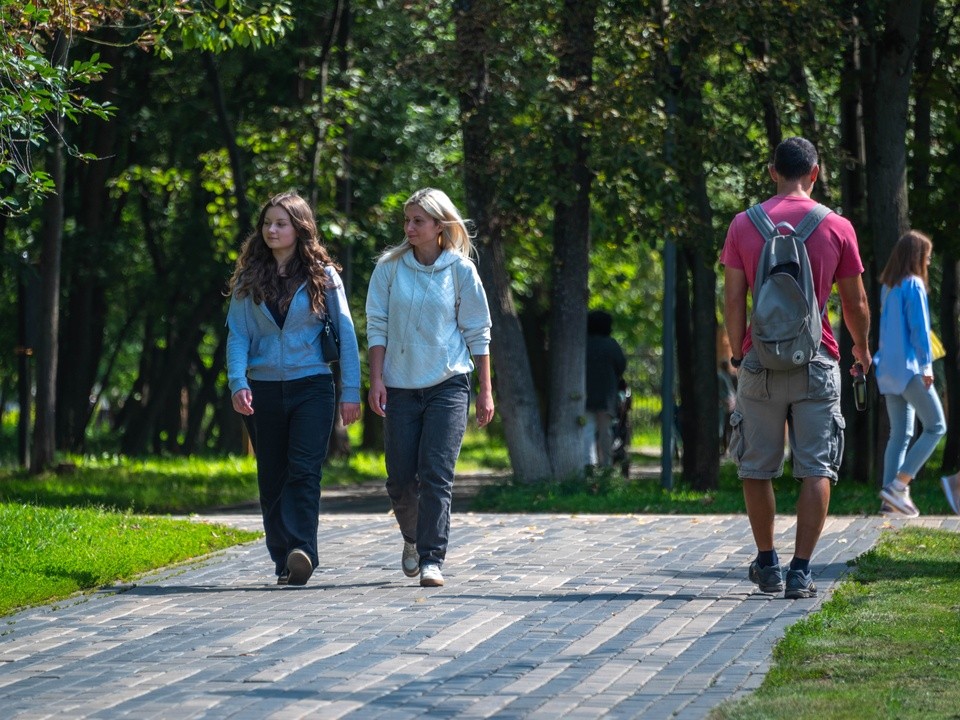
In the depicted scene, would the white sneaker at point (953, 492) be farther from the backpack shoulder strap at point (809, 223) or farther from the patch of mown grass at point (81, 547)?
Result: the patch of mown grass at point (81, 547)

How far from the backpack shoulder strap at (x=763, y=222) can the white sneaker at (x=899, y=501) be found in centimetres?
474

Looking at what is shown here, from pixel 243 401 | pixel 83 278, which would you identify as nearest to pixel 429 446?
pixel 243 401

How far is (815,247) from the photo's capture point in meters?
7.30

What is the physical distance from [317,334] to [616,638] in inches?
100

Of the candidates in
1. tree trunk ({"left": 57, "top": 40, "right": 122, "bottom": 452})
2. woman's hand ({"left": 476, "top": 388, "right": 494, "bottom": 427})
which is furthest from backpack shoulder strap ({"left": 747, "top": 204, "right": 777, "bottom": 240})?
tree trunk ({"left": 57, "top": 40, "right": 122, "bottom": 452})

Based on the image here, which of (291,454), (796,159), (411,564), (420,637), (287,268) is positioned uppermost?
(796,159)

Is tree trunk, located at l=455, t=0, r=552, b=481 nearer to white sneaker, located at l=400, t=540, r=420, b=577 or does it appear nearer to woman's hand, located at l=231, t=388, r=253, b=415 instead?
white sneaker, located at l=400, t=540, r=420, b=577

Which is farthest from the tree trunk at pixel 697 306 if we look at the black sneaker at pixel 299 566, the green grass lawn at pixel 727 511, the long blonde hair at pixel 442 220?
the black sneaker at pixel 299 566

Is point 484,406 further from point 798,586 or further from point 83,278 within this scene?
point 83,278

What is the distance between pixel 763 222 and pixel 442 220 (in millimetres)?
1653

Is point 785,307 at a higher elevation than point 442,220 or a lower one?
lower

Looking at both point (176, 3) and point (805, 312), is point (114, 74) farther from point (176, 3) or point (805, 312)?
point (805, 312)

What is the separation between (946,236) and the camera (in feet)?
50.3

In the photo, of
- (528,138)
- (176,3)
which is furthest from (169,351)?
(176,3)
